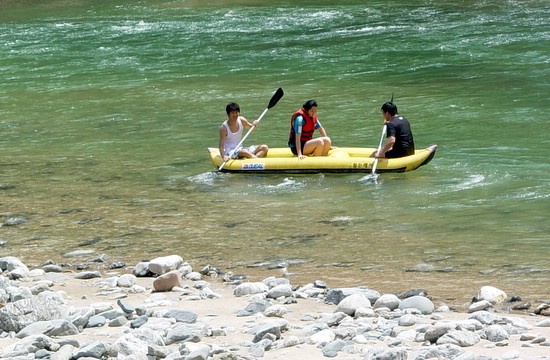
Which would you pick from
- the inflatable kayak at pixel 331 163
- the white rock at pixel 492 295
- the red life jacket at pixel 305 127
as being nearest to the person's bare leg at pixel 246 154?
the inflatable kayak at pixel 331 163

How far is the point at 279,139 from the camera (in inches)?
647

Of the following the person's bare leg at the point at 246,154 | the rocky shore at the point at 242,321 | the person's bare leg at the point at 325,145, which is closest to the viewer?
the rocky shore at the point at 242,321

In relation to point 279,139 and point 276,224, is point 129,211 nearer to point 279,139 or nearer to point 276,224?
point 276,224

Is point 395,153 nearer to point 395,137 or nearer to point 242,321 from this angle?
point 395,137

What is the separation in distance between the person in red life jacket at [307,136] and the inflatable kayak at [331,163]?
0.13m

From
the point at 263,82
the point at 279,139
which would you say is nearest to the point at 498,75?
the point at 263,82

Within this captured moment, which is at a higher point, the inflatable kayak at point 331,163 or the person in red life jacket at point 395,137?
the person in red life jacket at point 395,137

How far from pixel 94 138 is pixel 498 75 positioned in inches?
316

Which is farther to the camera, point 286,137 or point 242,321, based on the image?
point 286,137

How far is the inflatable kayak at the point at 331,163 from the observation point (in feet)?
44.0

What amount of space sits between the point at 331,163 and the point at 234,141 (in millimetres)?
1591

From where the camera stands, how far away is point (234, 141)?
1443 cm

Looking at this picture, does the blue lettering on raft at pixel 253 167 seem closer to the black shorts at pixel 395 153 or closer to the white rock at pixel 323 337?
the black shorts at pixel 395 153

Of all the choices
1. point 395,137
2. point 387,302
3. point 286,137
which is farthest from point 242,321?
point 286,137
